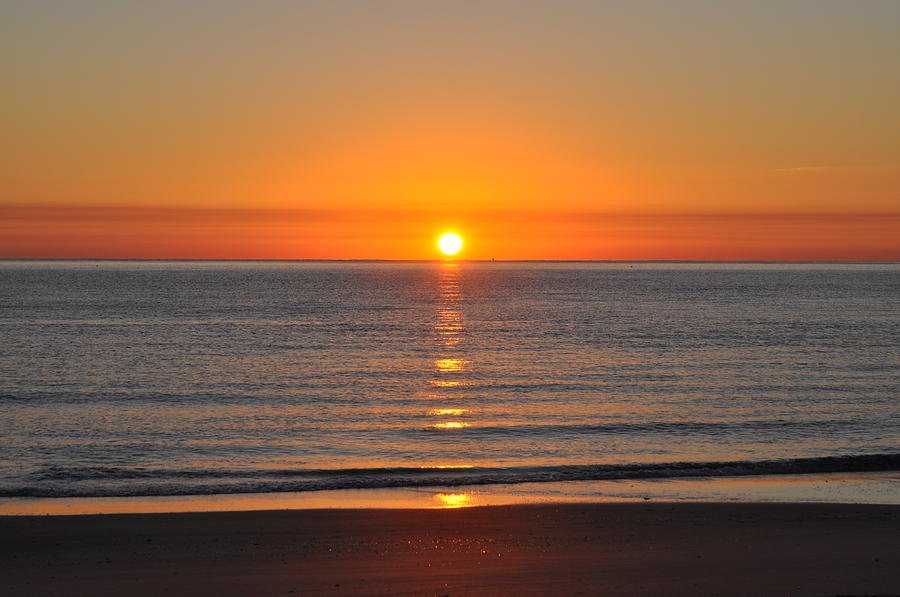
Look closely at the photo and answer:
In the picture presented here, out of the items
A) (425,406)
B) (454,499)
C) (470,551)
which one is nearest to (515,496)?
(454,499)

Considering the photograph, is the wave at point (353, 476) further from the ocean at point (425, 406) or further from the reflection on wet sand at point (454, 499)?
the reflection on wet sand at point (454, 499)

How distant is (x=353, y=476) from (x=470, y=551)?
8.47 meters

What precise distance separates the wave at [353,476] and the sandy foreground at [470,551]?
366 centimetres

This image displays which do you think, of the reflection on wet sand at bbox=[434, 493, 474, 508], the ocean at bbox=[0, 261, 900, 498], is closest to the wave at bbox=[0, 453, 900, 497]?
the ocean at bbox=[0, 261, 900, 498]

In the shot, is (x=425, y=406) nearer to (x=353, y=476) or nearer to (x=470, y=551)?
(x=353, y=476)

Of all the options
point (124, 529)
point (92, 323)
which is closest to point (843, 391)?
point (124, 529)

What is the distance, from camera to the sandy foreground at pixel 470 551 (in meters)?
13.7

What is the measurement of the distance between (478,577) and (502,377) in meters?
30.7

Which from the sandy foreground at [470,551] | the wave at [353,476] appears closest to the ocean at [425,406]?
the wave at [353,476]

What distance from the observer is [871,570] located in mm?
14555

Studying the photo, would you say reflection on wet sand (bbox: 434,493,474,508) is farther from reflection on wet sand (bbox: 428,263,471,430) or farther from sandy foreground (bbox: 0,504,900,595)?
reflection on wet sand (bbox: 428,263,471,430)

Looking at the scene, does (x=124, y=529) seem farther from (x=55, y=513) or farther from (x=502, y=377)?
(x=502, y=377)

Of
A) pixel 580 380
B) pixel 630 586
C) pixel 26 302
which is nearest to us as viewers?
pixel 630 586

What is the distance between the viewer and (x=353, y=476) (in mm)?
23484
